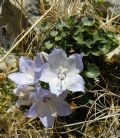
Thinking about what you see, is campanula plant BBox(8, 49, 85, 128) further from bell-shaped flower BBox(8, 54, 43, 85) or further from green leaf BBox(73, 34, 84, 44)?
green leaf BBox(73, 34, 84, 44)

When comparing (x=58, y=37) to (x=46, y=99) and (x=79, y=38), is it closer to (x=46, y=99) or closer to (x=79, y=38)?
(x=79, y=38)

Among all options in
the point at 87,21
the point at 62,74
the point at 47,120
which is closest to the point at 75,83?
the point at 62,74

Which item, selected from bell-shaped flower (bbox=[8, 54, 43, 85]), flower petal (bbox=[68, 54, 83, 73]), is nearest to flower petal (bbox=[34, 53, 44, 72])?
bell-shaped flower (bbox=[8, 54, 43, 85])

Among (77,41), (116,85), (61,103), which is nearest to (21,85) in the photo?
(61,103)

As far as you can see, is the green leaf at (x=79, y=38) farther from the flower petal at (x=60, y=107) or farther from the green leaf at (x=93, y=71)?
the flower petal at (x=60, y=107)

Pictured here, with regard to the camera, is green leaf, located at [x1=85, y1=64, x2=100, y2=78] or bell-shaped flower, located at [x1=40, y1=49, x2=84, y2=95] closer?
bell-shaped flower, located at [x1=40, y1=49, x2=84, y2=95]

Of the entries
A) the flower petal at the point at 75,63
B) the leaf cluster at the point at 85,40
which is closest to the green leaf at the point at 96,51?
the leaf cluster at the point at 85,40

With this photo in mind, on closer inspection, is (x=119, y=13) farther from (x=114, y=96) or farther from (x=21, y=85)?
(x=21, y=85)
